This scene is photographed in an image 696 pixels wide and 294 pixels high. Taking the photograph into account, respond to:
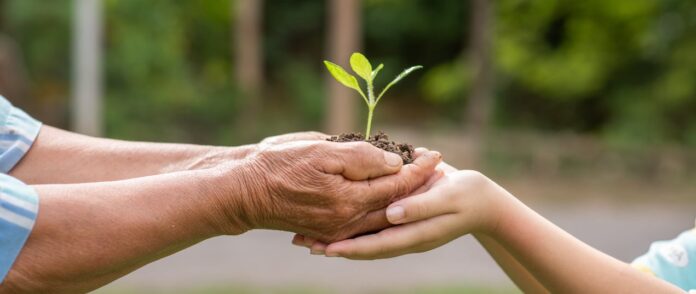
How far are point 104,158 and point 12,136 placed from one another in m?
0.28

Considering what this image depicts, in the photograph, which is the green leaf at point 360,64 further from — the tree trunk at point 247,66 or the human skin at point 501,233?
the tree trunk at point 247,66

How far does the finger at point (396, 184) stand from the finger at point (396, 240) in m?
0.10

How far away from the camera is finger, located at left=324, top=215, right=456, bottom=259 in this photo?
243 cm

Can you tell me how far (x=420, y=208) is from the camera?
240 centimetres

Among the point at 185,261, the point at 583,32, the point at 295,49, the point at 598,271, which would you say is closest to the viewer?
the point at 598,271

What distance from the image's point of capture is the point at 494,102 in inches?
631

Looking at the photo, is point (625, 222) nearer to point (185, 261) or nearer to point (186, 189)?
point (185, 261)

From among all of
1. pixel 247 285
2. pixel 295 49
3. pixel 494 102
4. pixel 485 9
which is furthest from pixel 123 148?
pixel 295 49

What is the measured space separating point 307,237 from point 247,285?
5106 mm

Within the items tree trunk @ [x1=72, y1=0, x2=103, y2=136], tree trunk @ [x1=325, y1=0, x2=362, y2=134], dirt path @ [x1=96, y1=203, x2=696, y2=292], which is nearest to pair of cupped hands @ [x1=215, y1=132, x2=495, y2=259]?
dirt path @ [x1=96, y1=203, x2=696, y2=292]

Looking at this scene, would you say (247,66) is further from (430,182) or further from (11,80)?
(430,182)

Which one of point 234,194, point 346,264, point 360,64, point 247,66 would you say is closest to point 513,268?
point 360,64

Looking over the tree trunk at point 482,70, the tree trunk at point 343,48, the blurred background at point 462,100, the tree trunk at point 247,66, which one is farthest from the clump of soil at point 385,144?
the tree trunk at point 247,66

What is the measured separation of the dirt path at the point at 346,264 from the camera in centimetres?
774
